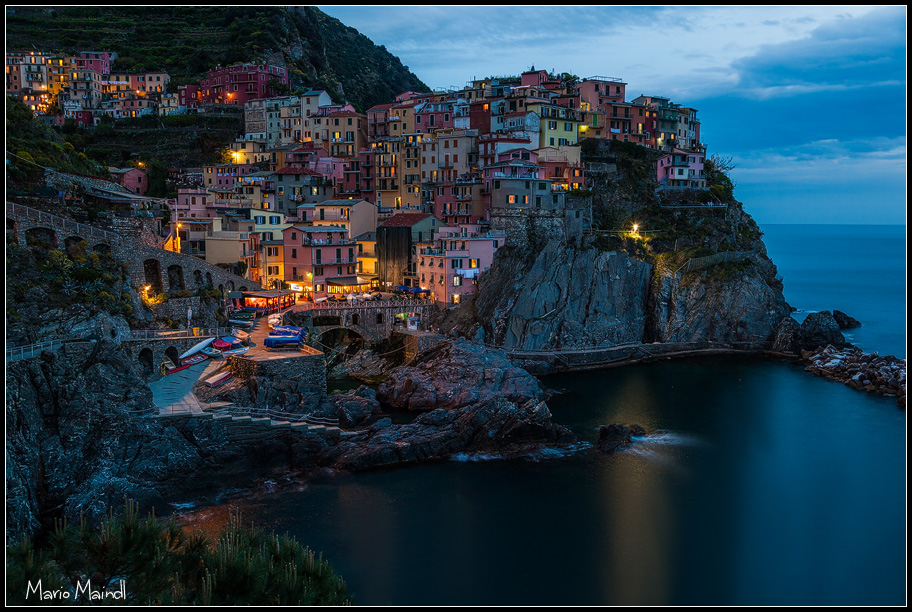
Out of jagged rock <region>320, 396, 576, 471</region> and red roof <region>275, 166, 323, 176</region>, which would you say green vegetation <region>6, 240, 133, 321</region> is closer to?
jagged rock <region>320, 396, 576, 471</region>

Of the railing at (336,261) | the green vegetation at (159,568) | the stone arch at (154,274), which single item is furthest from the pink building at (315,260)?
the green vegetation at (159,568)

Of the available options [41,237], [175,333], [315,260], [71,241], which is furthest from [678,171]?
[41,237]

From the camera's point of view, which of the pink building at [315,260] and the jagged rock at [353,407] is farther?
the pink building at [315,260]

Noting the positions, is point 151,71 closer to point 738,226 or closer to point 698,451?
point 738,226

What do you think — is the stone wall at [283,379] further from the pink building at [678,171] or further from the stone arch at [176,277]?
the pink building at [678,171]

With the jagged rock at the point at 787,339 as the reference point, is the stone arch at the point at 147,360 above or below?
above

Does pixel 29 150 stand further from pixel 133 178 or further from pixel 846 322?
pixel 846 322

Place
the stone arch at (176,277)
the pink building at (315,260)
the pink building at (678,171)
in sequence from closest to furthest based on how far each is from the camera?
the stone arch at (176,277) → the pink building at (315,260) → the pink building at (678,171)
